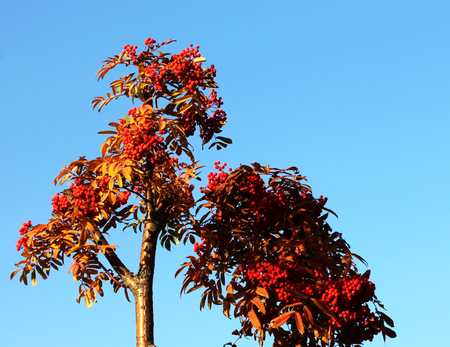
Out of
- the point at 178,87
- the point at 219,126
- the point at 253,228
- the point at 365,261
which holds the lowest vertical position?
the point at 365,261

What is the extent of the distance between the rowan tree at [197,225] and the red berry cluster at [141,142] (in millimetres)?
11

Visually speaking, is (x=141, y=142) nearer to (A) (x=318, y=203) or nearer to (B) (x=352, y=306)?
(A) (x=318, y=203)

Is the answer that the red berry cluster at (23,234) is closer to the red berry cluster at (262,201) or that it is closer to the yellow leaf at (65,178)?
the yellow leaf at (65,178)

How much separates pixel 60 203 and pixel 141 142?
1.25 m

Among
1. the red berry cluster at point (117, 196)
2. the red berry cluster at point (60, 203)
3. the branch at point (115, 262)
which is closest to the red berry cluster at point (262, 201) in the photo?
the red berry cluster at point (117, 196)

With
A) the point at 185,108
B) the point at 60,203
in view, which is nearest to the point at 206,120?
the point at 185,108

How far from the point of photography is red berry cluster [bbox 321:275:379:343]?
4.69m

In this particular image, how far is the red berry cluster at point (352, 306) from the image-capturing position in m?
4.69

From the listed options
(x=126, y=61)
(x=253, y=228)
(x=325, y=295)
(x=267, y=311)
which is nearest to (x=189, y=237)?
(x=253, y=228)

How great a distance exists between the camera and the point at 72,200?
5664mm

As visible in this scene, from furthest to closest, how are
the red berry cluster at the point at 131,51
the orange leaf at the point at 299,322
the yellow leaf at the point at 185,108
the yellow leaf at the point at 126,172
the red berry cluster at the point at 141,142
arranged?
the red berry cluster at the point at 131,51, the yellow leaf at the point at 185,108, the red berry cluster at the point at 141,142, the yellow leaf at the point at 126,172, the orange leaf at the point at 299,322

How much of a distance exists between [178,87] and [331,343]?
126 inches

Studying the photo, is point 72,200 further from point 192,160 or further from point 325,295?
point 325,295

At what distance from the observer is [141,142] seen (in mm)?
5328
